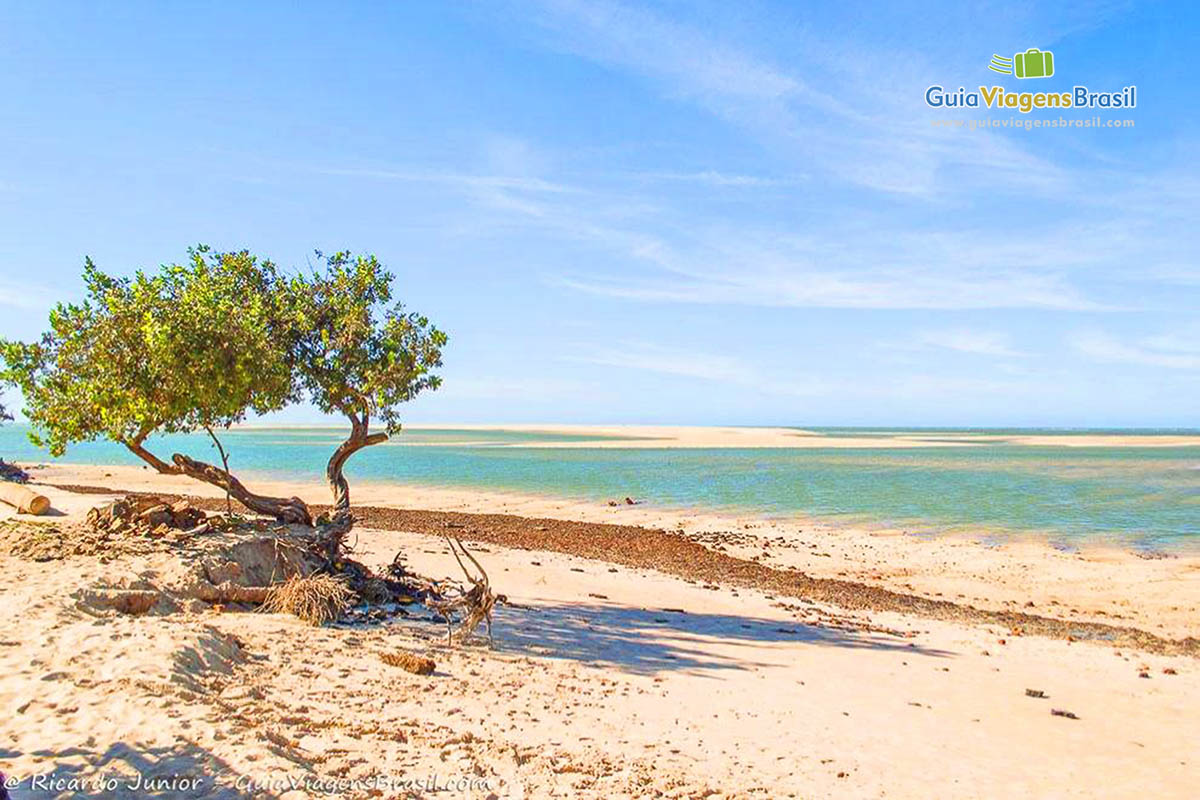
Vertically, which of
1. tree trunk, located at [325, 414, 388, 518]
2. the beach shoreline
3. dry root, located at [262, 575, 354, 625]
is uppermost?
tree trunk, located at [325, 414, 388, 518]

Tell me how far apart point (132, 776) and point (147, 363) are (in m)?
8.91

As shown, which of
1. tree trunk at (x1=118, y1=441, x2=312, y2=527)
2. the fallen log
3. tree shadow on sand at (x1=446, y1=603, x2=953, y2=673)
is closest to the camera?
tree shadow on sand at (x1=446, y1=603, x2=953, y2=673)

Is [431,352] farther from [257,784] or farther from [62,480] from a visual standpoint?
[62,480]

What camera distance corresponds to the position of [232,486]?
599 inches

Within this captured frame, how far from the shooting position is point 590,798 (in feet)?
23.2

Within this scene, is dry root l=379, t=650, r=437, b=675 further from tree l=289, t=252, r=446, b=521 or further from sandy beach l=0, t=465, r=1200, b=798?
tree l=289, t=252, r=446, b=521

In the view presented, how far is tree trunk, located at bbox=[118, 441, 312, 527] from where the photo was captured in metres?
14.8

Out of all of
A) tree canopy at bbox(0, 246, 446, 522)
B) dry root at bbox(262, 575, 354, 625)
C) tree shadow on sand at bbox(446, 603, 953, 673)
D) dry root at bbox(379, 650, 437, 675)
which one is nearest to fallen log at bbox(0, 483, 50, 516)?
tree canopy at bbox(0, 246, 446, 522)

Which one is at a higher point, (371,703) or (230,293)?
(230,293)

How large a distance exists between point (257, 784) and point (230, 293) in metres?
11.3

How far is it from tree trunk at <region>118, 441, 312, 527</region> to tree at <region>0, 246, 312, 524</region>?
28 centimetres

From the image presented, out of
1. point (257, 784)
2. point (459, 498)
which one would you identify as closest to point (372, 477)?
point (459, 498)

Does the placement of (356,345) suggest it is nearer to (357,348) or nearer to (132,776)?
(357,348)

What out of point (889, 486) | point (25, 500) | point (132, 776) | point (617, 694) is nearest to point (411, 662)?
point (617, 694)
